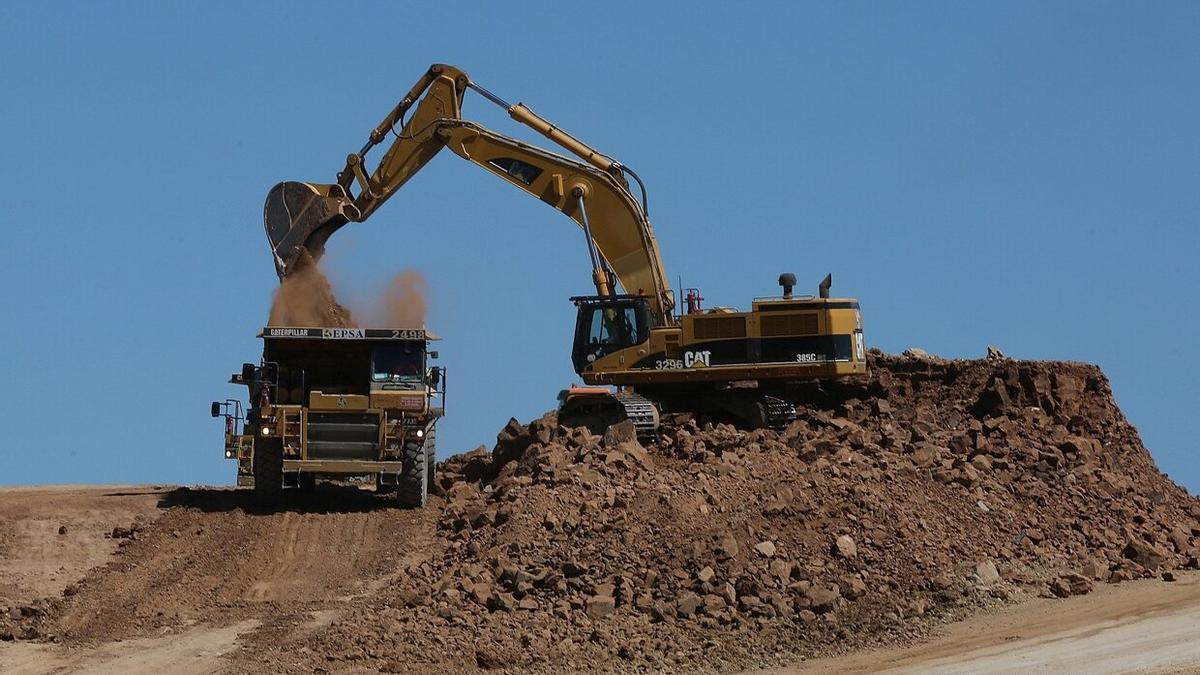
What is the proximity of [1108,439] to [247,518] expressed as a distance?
12.4 meters

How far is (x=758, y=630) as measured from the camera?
17594mm

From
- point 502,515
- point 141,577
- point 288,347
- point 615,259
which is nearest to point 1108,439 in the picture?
point 615,259

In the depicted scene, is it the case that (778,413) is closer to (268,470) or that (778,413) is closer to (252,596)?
(268,470)

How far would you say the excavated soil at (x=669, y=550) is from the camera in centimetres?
1753

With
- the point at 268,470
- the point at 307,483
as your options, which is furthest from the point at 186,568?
the point at 307,483

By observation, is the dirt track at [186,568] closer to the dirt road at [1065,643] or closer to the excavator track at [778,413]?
the excavator track at [778,413]

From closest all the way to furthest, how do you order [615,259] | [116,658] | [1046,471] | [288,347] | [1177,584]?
[116,658], [1177,584], [1046,471], [288,347], [615,259]

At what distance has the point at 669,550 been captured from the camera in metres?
18.9

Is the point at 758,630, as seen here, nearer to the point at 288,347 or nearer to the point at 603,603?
the point at 603,603

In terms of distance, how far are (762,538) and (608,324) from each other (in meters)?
8.71

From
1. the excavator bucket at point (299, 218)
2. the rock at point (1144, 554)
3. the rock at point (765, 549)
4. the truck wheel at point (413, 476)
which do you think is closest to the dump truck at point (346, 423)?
the truck wheel at point (413, 476)

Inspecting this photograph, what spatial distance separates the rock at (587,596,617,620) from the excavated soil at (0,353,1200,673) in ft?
0.07

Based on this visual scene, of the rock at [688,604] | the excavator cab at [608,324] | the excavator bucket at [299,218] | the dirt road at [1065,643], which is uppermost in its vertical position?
the excavator bucket at [299,218]

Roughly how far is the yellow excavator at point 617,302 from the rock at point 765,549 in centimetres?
638
